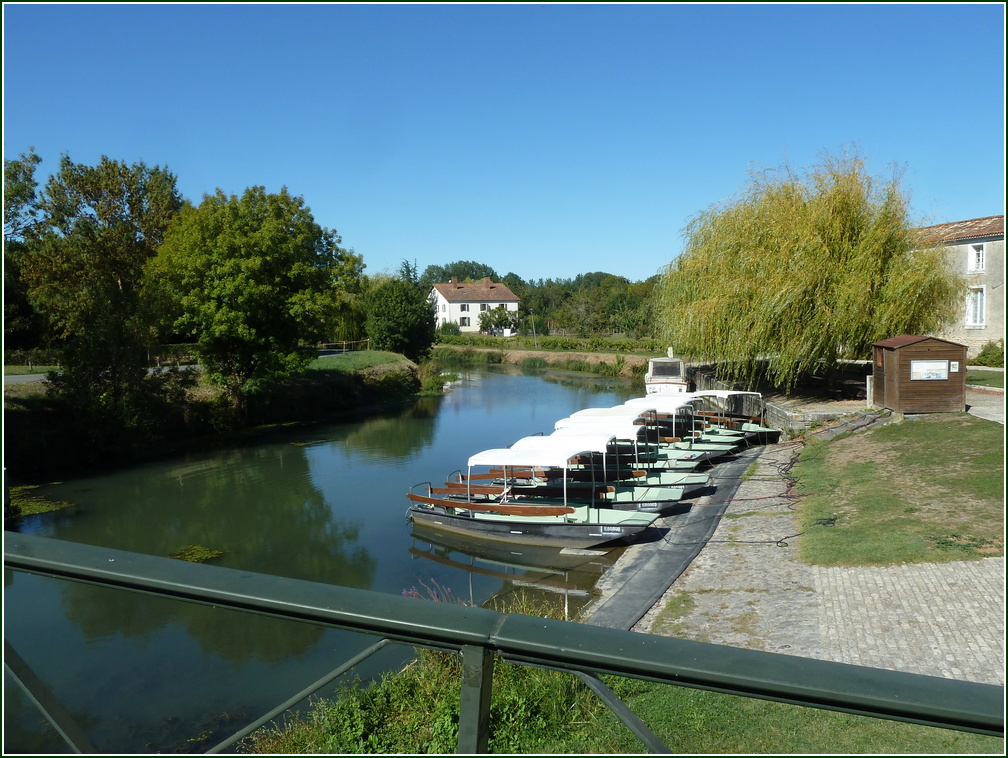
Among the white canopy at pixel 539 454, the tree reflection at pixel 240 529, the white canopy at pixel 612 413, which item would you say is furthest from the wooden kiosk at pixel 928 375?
the tree reflection at pixel 240 529

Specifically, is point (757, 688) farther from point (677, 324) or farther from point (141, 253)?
point (141, 253)

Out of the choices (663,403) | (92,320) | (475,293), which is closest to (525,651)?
(663,403)

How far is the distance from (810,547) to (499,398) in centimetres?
3169

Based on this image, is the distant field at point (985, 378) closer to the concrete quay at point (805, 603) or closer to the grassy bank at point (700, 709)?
the grassy bank at point (700, 709)

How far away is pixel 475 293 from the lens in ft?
362

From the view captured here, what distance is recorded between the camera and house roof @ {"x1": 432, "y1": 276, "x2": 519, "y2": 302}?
10856 cm

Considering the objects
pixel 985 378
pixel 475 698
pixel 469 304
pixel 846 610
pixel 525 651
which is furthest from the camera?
pixel 469 304

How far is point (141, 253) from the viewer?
37625 millimetres

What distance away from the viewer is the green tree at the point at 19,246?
2720cm

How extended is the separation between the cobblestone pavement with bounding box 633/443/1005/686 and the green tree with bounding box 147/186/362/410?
969 inches

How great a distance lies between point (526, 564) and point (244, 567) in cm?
586

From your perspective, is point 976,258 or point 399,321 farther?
point 399,321

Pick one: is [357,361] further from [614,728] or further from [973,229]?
[614,728]

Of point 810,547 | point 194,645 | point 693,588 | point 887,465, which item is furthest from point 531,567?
point 887,465
